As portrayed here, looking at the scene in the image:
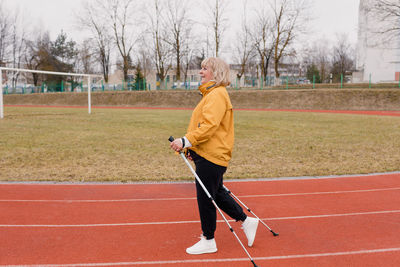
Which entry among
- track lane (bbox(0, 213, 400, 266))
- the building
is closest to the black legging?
track lane (bbox(0, 213, 400, 266))

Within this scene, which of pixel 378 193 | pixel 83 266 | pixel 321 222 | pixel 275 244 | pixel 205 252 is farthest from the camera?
pixel 378 193

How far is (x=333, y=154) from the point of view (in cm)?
1005

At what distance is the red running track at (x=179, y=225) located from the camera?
3.72 metres

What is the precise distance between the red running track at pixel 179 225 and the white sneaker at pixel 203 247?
60 mm

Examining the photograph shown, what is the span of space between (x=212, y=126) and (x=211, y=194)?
74cm

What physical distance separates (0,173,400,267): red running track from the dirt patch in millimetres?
28834

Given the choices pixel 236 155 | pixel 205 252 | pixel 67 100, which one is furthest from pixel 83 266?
pixel 67 100

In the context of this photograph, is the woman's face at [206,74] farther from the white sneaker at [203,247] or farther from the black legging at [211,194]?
the white sneaker at [203,247]

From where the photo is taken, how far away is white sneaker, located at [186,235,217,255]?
3.74 m

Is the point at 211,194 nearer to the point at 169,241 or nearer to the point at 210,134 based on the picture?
the point at 210,134

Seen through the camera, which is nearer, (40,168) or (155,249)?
(155,249)

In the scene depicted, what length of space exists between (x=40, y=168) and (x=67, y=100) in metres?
41.4

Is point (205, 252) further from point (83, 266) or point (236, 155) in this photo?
point (236, 155)

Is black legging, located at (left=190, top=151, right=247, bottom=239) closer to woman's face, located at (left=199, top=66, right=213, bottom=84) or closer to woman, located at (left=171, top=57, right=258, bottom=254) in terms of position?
woman, located at (left=171, top=57, right=258, bottom=254)
